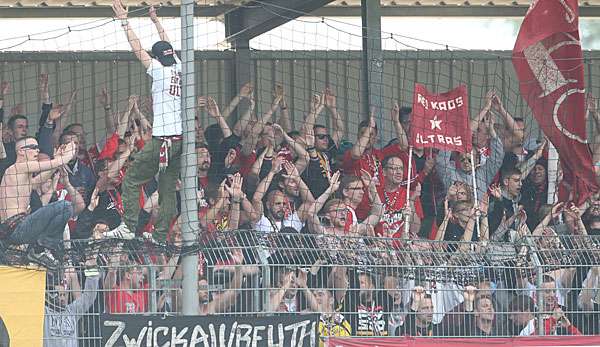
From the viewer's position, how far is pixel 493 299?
1074cm

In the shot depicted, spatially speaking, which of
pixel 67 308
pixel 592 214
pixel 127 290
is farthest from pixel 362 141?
pixel 67 308

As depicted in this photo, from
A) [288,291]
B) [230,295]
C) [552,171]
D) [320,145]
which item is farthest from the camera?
[552,171]

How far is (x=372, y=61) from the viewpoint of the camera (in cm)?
1553

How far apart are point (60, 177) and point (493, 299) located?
4.59 m

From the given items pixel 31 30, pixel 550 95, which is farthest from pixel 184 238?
pixel 31 30

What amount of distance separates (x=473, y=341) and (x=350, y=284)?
1.00 meters

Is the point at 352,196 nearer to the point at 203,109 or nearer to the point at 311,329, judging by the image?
the point at 203,109

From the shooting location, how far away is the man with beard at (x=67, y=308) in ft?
32.1

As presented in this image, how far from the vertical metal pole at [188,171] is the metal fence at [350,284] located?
123 millimetres

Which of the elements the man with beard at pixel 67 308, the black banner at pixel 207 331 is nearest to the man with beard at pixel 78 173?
the man with beard at pixel 67 308

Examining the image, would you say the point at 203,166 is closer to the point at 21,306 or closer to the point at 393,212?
the point at 393,212

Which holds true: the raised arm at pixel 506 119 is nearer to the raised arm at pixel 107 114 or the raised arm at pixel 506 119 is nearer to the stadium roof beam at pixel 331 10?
the stadium roof beam at pixel 331 10

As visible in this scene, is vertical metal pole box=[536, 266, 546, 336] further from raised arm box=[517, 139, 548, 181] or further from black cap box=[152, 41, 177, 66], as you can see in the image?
raised arm box=[517, 139, 548, 181]

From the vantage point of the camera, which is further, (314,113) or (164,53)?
(314,113)
